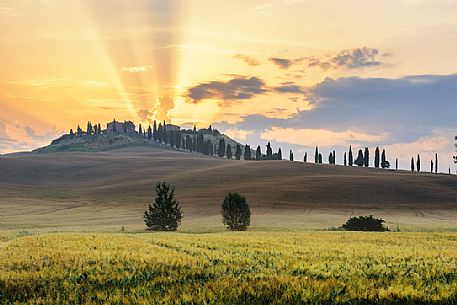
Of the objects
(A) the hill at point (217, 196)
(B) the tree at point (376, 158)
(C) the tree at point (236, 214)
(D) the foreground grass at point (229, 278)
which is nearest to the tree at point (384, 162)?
(B) the tree at point (376, 158)

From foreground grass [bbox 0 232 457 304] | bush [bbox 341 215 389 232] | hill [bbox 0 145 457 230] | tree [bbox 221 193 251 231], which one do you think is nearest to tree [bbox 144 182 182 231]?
hill [bbox 0 145 457 230]

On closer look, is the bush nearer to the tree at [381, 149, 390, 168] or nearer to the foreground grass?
the foreground grass

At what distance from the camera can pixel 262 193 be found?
10562 centimetres

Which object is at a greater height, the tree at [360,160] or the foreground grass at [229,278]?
the tree at [360,160]

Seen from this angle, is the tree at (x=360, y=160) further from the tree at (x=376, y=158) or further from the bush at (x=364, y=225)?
the bush at (x=364, y=225)

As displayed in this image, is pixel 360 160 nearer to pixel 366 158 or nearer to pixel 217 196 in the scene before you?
pixel 366 158

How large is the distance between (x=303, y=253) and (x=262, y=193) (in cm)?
8678

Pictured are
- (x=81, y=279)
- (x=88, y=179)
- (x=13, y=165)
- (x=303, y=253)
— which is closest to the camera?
(x=81, y=279)

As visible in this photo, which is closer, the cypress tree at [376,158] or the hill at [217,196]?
the hill at [217,196]

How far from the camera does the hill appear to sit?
234ft

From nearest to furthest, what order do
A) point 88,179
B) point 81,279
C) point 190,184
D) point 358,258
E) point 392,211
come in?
point 81,279, point 358,258, point 392,211, point 190,184, point 88,179

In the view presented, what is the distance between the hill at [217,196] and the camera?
71250 millimetres

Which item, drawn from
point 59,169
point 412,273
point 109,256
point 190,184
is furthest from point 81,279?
point 59,169

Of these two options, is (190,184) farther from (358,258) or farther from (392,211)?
(358,258)
